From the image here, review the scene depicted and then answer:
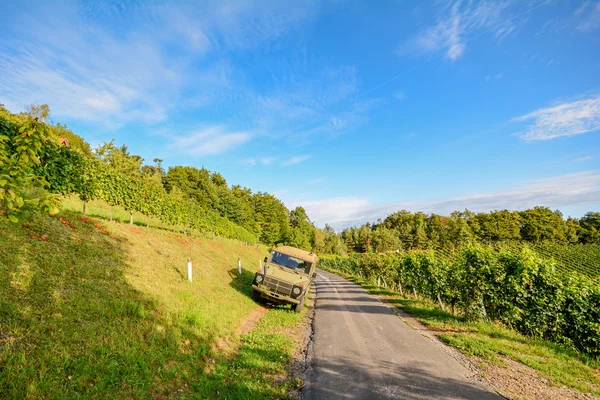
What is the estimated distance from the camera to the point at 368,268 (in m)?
37.1

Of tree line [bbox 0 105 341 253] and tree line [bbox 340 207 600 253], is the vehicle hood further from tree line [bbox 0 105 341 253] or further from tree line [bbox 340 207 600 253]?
tree line [bbox 340 207 600 253]

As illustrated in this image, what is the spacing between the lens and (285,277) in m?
12.5

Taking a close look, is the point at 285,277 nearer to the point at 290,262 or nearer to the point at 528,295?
the point at 290,262

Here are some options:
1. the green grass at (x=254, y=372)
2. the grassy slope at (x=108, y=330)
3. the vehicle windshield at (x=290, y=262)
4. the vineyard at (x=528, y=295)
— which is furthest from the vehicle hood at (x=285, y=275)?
the vineyard at (x=528, y=295)

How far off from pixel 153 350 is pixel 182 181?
64.7m

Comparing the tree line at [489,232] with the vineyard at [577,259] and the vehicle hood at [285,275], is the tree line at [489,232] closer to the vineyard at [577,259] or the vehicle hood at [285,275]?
the vineyard at [577,259]

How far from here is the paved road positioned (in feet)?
17.8

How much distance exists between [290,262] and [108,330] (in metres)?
8.81

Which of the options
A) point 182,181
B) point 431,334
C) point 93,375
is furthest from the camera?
point 182,181

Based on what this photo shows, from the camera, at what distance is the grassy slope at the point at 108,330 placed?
435 cm

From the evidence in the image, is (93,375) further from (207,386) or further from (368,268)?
(368,268)

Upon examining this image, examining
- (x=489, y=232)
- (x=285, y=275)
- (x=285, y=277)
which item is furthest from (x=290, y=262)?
(x=489, y=232)

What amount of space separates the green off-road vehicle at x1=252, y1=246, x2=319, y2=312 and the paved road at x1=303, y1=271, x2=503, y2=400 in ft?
6.00

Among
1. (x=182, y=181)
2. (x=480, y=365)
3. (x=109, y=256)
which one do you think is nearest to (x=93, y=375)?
(x=109, y=256)
